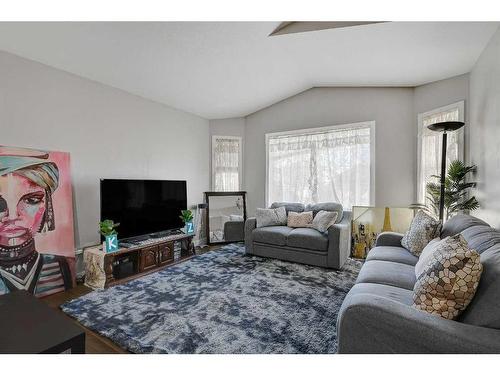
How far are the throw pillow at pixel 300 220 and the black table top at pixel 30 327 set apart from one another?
10.5 feet

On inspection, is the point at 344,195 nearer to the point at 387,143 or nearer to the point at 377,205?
the point at 377,205

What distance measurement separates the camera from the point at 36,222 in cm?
265

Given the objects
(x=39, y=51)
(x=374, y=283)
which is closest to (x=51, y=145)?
(x=39, y=51)

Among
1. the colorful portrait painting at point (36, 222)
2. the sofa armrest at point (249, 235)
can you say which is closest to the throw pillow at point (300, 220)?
the sofa armrest at point (249, 235)

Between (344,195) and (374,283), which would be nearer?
(374,283)

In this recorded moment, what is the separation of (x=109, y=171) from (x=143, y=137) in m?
0.78

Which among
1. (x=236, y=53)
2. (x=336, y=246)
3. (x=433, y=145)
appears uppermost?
(x=236, y=53)

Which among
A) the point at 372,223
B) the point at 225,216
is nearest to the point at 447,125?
the point at 372,223

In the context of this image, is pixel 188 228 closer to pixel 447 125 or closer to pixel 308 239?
pixel 308 239

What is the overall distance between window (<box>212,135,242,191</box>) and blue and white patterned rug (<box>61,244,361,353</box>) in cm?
217

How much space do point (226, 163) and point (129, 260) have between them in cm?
273

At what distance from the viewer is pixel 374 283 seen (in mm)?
1827

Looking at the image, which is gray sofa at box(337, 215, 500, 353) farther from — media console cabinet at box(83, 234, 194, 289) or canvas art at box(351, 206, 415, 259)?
canvas art at box(351, 206, 415, 259)

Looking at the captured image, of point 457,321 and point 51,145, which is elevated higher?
point 51,145
